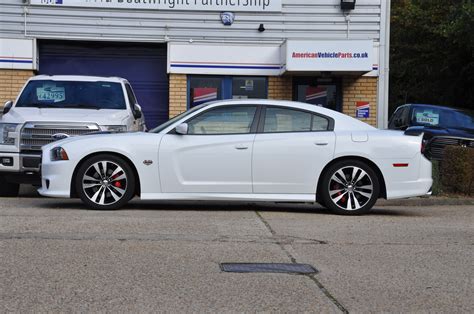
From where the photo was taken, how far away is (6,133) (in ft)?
36.3

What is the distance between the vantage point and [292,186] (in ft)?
31.6

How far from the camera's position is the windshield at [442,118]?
52.2 ft

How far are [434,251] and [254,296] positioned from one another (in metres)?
2.69

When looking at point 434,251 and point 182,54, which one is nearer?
point 434,251

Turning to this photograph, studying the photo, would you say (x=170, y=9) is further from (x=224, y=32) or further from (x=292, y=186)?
(x=292, y=186)

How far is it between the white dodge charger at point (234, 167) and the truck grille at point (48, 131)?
3.81ft

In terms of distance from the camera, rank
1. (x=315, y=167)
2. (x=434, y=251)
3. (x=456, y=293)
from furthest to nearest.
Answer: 1. (x=315, y=167)
2. (x=434, y=251)
3. (x=456, y=293)

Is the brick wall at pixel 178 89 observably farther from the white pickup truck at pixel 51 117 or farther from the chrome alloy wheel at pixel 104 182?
the chrome alloy wheel at pixel 104 182

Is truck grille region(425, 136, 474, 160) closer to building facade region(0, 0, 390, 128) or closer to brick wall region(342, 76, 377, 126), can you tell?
building facade region(0, 0, 390, 128)

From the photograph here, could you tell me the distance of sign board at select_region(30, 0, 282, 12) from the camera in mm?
16531

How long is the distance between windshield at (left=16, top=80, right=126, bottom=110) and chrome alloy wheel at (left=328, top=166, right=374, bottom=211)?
4.24 meters

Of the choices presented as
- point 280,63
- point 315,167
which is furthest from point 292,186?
point 280,63

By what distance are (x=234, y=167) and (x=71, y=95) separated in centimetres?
384

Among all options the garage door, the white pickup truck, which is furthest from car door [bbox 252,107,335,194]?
the garage door
